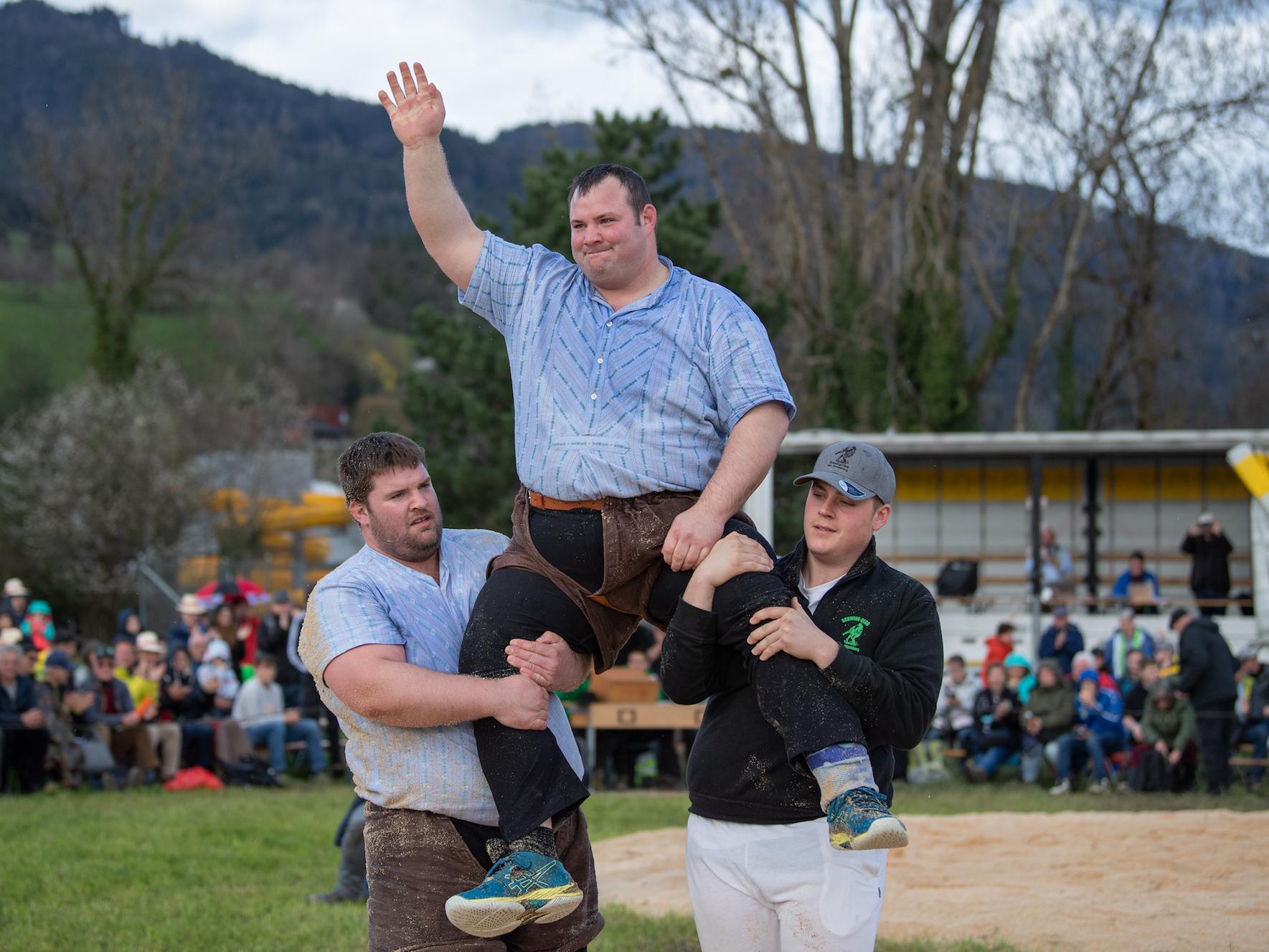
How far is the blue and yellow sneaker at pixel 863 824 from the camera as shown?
3.12 m

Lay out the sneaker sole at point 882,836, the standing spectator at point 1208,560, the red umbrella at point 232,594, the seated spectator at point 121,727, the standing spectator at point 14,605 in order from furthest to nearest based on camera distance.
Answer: the standing spectator at point 1208,560 < the red umbrella at point 232,594 < the standing spectator at point 14,605 < the seated spectator at point 121,727 < the sneaker sole at point 882,836

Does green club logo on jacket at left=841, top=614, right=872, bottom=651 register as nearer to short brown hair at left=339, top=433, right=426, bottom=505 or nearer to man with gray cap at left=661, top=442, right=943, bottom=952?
man with gray cap at left=661, top=442, right=943, bottom=952

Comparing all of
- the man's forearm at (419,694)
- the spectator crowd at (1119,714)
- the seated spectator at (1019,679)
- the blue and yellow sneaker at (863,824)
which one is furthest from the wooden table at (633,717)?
the blue and yellow sneaker at (863,824)

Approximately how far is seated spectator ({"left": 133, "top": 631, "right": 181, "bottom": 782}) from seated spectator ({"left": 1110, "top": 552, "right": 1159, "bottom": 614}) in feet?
34.6

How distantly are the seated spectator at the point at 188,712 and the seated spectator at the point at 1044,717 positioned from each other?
742cm

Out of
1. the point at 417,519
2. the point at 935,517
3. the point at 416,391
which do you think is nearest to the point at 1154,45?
the point at 935,517

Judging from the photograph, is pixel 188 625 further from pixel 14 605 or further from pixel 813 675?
pixel 813 675

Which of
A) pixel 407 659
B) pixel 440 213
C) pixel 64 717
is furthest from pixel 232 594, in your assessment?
pixel 440 213

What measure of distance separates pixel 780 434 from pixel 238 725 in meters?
10.2

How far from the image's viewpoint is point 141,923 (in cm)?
696

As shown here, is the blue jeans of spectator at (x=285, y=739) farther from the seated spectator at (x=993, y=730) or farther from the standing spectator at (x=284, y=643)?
the seated spectator at (x=993, y=730)

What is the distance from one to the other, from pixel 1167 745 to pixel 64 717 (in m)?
9.51

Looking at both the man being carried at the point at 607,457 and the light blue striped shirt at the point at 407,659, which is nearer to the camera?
the man being carried at the point at 607,457

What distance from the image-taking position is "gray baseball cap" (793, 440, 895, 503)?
3561 millimetres
